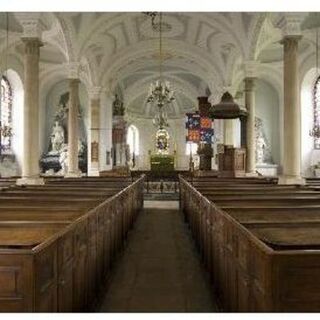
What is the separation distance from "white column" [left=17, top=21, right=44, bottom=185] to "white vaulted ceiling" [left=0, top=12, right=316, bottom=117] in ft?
2.92

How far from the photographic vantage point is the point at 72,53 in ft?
50.5

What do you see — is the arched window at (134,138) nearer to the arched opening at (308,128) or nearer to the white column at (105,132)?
the white column at (105,132)

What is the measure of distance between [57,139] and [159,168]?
5.72m

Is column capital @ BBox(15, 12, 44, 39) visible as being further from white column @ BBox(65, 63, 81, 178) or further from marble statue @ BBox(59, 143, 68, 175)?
marble statue @ BBox(59, 143, 68, 175)

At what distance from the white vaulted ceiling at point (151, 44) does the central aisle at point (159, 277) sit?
23.0 ft

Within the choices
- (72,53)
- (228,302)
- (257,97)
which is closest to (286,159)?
(228,302)

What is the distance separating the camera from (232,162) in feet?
48.9

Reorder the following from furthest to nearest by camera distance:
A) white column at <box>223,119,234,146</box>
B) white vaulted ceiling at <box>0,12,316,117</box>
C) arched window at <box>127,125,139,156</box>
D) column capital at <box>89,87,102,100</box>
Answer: arched window at <box>127,125,139,156</box>
column capital at <box>89,87,102,100</box>
white column at <box>223,119,234,146</box>
white vaulted ceiling at <box>0,12,316,117</box>

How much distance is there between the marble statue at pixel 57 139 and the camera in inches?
888

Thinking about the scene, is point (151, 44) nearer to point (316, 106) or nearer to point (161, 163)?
point (161, 163)

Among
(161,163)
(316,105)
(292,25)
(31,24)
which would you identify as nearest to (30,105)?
(31,24)

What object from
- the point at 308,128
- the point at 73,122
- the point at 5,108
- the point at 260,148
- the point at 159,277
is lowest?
the point at 159,277

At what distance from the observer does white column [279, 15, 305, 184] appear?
10609 millimetres

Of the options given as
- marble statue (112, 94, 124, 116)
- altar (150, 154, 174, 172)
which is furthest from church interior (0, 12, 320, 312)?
marble statue (112, 94, 124, 116)
